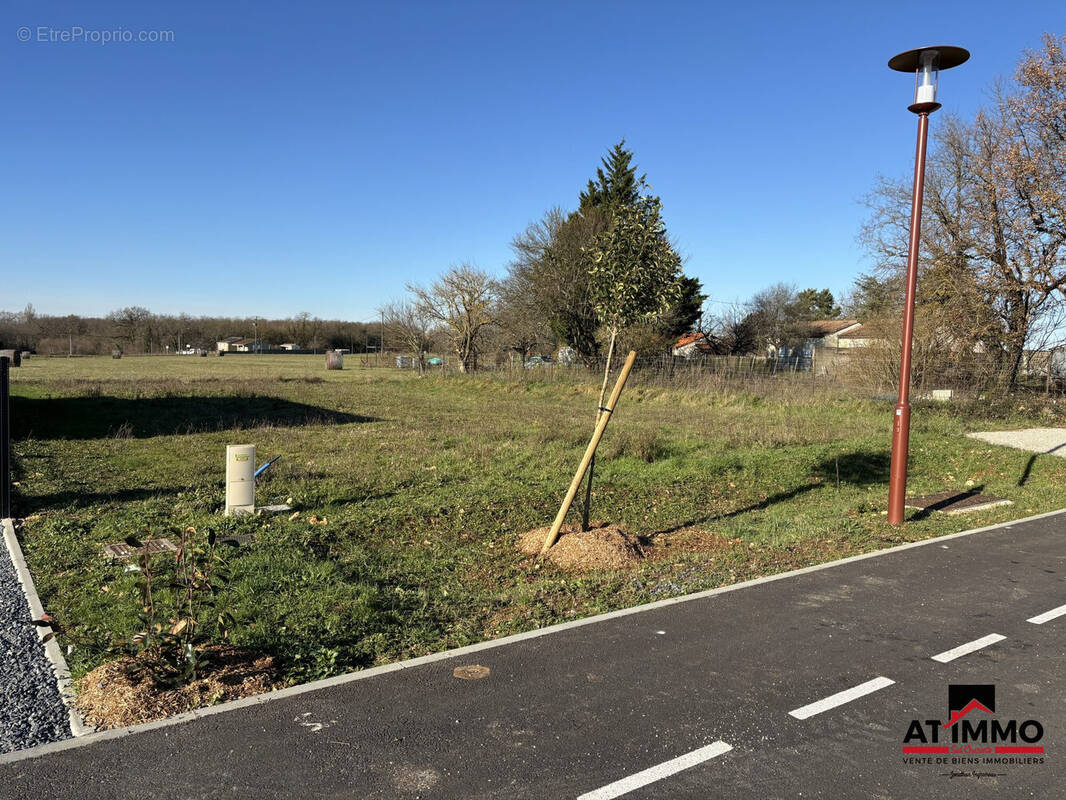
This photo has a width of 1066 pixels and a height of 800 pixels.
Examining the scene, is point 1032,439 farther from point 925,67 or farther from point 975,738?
point 975,738

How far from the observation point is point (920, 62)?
25.2 feet

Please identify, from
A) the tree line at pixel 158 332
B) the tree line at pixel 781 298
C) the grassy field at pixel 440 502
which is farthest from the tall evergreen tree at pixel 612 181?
the tree line at pixel 158 332

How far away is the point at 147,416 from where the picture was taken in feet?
62.3

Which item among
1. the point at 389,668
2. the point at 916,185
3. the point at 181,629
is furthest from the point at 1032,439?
the point at 181,629

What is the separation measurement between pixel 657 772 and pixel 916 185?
22.8ft

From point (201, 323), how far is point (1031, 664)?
416ft

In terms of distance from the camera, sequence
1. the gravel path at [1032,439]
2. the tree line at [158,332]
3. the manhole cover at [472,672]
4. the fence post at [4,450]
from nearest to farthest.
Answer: the manhole cover at [472,672], the fence post at [4,450], the gravel path at [1032,439], the tree line at [158,332]

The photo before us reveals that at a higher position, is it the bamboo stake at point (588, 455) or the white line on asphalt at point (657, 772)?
the bamboo stake at point (588, 455)

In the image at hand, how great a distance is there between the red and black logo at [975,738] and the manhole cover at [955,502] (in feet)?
20.1

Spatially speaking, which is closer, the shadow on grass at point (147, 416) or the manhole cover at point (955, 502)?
the manhole cover at point (955, 502)

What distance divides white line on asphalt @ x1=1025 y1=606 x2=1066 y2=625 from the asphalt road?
0.02 metres

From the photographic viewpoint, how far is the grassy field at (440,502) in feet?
18.3

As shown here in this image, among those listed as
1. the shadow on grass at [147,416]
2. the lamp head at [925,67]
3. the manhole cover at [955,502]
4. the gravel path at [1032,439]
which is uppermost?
the lamp head at [925,67]

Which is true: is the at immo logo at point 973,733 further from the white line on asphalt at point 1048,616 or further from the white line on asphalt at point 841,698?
the white line on asphalt at point 1048,616
